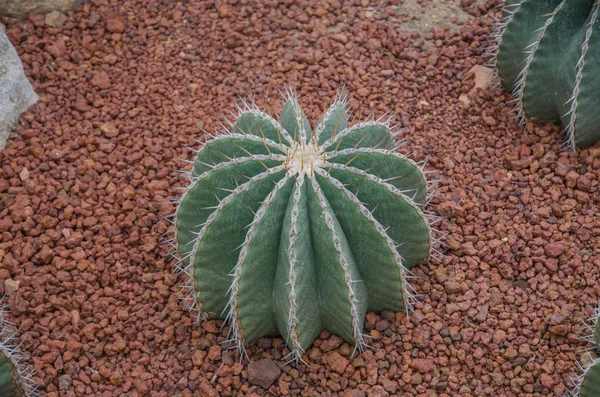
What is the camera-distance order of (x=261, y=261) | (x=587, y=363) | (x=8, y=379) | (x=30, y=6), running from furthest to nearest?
(x=30, y=6)
(x=587, y=363)
(x=8, y=379)
(x=261, y=261)

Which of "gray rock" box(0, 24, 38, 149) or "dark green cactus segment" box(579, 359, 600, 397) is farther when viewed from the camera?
"gray rock" box(0, 24, 38, 149)

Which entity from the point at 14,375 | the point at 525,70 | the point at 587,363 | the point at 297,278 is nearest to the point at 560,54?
the point at 525,70

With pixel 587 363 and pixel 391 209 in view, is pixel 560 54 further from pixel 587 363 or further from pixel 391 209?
pixel 587 363

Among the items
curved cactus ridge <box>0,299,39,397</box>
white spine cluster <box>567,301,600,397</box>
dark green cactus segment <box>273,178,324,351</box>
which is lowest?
curved cactus ridge <box>0,299,39,397</box>

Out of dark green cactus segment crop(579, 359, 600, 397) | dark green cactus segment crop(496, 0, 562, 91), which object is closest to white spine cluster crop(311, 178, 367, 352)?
dark green cactus segment crop(579, 359, 600, 397)

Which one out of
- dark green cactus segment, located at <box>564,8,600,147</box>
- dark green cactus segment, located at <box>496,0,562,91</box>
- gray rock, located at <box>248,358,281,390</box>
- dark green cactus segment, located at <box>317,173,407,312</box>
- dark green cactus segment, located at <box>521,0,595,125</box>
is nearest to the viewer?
dark green cactus segment, located at <box>317,173,407,312</box>

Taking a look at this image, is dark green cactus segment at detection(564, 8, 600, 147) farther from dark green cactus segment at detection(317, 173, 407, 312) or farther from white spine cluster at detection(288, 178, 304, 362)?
white spine cluster at detection(288, 178, 304, 362)
